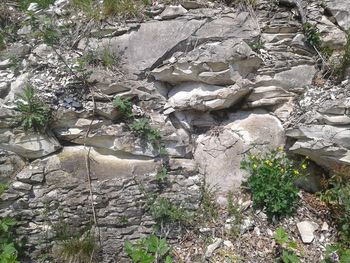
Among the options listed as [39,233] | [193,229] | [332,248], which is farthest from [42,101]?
[332,248]

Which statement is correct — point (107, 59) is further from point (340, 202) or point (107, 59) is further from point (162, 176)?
point (340, 202)

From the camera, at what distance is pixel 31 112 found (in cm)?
386

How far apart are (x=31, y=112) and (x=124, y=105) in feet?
3.36

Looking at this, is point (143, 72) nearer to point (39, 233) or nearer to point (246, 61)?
point (246, 61)

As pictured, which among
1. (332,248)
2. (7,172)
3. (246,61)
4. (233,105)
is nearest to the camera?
(332,248)

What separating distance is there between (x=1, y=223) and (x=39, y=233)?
1.50 ft

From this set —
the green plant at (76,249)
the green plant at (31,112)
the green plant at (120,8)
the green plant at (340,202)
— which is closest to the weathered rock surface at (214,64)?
the green plant at (120,8)

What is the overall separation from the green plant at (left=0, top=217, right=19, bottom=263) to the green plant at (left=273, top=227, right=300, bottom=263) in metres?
2.72

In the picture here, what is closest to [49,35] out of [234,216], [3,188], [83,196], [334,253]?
[3,188]

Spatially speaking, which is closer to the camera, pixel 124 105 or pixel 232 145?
pixel 124 105

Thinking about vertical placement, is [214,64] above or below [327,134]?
above

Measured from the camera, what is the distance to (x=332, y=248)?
363 centimetres

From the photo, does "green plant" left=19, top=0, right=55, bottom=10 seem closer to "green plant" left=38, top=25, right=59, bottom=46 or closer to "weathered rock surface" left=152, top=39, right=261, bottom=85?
"green plant" left=38, top=25, right=59, bottom=46

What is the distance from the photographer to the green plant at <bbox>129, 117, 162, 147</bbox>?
Result: 4.04 m
